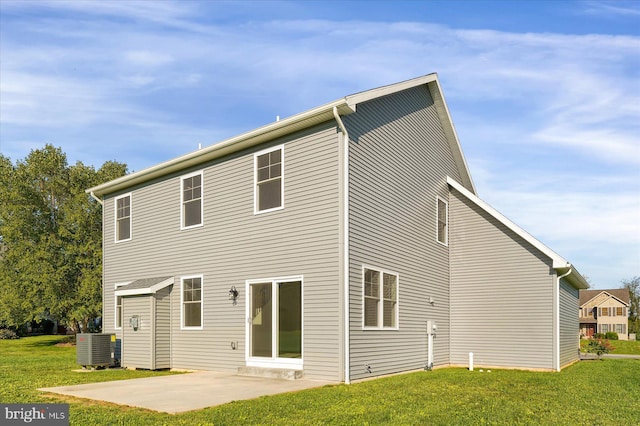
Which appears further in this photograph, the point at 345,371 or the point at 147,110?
the point at 147,110

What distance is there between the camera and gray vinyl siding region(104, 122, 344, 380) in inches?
485

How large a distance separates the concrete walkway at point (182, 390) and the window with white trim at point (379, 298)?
2112 millimetres

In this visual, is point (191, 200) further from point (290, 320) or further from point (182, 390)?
point (182, 390)

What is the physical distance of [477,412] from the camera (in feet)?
28.1

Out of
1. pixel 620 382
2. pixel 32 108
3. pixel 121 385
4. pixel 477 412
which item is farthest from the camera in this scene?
pixel 32 108

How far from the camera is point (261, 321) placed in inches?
537

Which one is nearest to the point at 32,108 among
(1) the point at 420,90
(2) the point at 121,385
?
(2) the point at 121,385

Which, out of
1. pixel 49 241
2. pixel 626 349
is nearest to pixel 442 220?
pixel 49 241

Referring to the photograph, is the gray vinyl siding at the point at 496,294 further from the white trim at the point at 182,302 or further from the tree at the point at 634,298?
the tree at the point at 634,298

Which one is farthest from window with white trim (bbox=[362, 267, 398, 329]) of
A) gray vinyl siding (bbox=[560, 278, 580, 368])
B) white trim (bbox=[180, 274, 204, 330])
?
gray vinyl siding (bbox=[560, 278, 580, 368])

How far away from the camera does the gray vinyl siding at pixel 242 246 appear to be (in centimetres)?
1232

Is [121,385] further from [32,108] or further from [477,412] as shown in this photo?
[32,108]

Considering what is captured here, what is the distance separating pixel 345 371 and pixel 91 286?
73.1ft

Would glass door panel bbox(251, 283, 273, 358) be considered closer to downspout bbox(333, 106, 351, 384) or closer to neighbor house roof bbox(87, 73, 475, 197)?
downspout bbox(333, 106, 351, 384)
